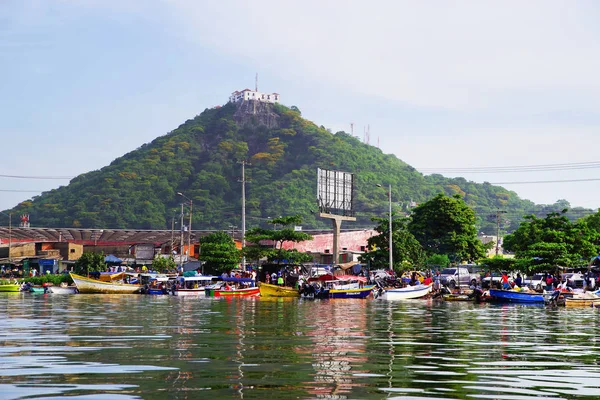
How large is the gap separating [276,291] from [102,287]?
1717 cm

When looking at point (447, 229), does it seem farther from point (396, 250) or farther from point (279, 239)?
point (279, 239)

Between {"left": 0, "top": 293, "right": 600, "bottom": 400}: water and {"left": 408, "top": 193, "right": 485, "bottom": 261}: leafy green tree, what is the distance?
5731 centimetres

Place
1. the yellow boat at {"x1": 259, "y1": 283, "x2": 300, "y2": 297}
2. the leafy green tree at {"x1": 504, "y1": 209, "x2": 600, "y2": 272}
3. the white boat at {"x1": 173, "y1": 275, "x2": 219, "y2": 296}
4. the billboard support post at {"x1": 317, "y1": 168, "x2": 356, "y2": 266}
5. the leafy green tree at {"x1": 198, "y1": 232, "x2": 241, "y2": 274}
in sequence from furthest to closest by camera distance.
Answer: the billboard support post at {"x1": 317, "y1": 168, "x2": 356, "y2": 266}
the leafy green tree at {"x1": 198, "y1": 232, "x2": 241, "y2": 274}
the white boat at {"x1": 173, "y1": 275, "x2": 219, "y2": 296}
the yellow boat at {"x1": 259, "y1": 283, "x2": 300, "y2": 297}
the leafy green tree at {"x1": 504, "y1": 209, "x2": 600, "y2": 272}

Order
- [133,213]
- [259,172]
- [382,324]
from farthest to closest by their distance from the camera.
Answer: [259,172], [133,213], [382,324]

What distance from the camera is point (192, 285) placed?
62906mm

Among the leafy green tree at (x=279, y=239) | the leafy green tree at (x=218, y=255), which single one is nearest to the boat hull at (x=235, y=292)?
the leafy green tree at (x=279, y=239)

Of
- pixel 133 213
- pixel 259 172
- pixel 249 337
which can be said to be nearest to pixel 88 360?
pixel 249 337

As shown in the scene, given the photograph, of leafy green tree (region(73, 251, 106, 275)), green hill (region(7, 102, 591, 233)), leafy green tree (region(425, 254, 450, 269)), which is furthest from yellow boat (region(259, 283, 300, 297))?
green hill (region(7, 102, 591, 233))

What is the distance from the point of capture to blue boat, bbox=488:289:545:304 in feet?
150

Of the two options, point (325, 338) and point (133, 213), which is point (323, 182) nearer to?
point (325, 338)

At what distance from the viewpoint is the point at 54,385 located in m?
10.4

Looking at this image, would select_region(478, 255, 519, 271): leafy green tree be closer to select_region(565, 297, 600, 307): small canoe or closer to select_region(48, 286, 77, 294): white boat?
select_region(565, 297, 600, 307): small canoe

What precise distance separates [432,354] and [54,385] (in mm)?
8104

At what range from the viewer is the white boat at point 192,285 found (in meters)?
59.9
